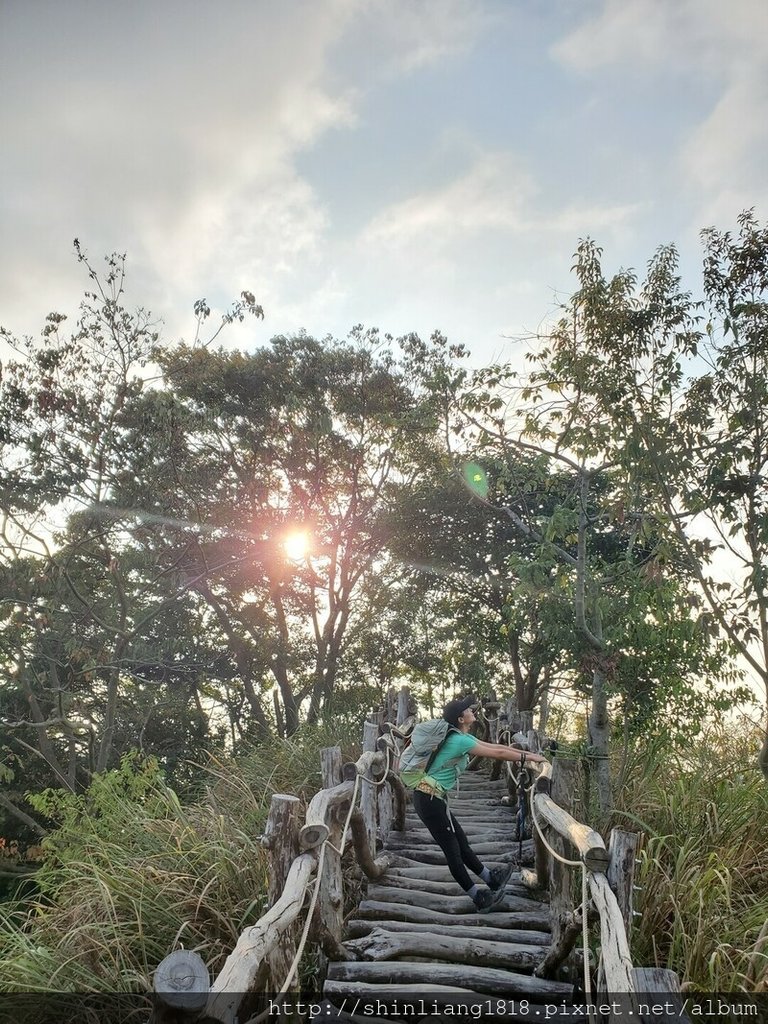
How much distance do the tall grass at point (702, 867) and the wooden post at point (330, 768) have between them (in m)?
2.26

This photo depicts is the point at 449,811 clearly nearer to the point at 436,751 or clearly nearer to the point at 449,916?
the point at 436,751

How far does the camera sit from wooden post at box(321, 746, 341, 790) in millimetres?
5438

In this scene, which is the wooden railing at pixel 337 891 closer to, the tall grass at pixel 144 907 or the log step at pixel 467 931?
the log step at pixel 467 931

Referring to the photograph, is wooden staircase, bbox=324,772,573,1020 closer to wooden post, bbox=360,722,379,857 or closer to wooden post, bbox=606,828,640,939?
wooden post, bbox=360,722,379,857

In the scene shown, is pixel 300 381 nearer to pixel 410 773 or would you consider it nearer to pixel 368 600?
pixel 368 600

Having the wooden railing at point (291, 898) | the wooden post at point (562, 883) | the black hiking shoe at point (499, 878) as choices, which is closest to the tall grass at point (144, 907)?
the wooden railing at point (291, 898)

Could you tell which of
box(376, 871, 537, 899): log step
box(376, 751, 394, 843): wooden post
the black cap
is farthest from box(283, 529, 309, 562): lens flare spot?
the black cap

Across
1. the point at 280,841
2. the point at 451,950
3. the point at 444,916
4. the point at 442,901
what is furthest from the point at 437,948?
the point at 280,841

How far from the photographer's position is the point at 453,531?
18.7 m

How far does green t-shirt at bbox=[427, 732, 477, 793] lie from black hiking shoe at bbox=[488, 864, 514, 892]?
670 millimetres

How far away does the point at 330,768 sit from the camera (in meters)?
5.47

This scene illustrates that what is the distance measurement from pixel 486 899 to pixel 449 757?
100 centimetres

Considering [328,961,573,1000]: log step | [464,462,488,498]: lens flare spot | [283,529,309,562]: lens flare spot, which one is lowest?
[328,961,573,1000]: log step

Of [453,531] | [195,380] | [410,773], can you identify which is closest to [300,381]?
[195,380]
